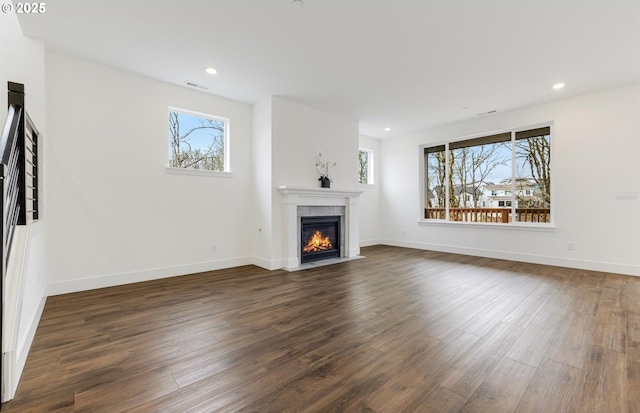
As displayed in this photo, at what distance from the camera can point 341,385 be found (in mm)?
1670

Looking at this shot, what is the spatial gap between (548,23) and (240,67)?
11.3 feet

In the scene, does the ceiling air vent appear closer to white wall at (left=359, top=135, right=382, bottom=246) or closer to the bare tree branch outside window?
the bare tree branch outside window

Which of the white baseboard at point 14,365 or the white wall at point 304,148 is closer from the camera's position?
the white baseboard at point 14,365

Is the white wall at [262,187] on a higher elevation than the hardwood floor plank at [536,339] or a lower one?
higher

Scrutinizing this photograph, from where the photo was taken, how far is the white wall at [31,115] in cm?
202

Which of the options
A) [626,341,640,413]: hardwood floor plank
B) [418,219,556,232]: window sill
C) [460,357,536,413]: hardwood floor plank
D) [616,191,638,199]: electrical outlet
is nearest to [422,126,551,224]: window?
[418,219,556,232]: window sill

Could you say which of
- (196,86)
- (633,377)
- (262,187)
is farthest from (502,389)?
(196,86)

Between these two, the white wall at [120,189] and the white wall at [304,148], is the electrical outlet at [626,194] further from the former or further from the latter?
the white wall at [120,189]

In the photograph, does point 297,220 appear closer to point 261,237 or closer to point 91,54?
point 261,237

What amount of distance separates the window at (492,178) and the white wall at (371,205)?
125 centimetres

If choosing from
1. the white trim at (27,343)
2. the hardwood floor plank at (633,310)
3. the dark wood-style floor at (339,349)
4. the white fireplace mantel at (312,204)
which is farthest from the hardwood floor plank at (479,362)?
the white fireplace mantel at (312,204)

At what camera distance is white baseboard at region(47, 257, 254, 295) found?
3393 millimetres

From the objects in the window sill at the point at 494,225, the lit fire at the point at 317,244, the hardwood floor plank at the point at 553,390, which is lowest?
the hardwood floor plank at the point at 553,390

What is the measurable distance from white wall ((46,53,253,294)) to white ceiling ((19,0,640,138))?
333 mm
